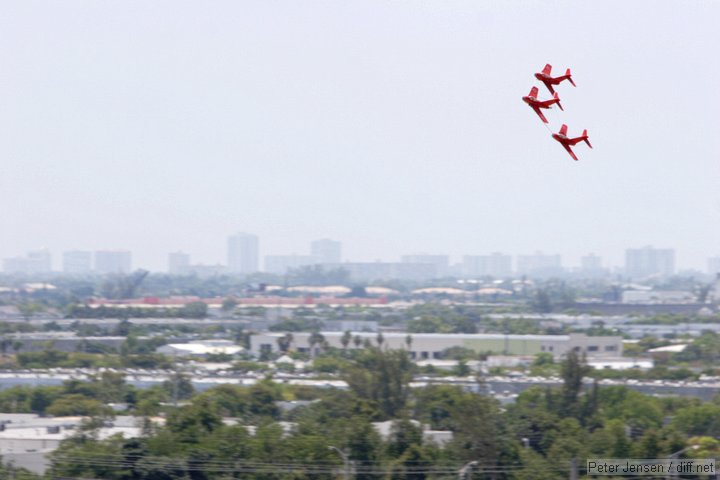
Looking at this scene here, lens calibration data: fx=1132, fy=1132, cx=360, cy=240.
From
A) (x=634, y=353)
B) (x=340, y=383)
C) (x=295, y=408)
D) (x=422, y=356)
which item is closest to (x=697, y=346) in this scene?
(x=634, y=353)

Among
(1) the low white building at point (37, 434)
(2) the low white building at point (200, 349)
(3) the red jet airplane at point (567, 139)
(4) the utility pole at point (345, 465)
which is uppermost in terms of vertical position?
(3) the red jet airplane at point (567, 139)

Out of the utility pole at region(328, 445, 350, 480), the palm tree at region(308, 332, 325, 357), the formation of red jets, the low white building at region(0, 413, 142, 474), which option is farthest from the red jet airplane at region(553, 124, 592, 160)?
the palm tree at region(308, 332, 325, 357)

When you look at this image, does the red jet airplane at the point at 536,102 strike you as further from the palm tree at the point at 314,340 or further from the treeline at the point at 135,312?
the treeline at the point at 135,312

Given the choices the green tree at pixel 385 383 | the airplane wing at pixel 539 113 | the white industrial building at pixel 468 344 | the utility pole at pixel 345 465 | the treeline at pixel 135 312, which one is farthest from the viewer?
the treeline at pixel 135 312

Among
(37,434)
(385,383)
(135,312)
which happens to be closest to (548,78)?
(37,434)

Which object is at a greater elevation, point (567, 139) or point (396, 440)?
point (567, 139)

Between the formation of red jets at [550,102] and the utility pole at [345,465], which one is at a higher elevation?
the formation of red jets at [550,102]

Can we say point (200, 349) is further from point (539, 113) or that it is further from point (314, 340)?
point (539, 113)

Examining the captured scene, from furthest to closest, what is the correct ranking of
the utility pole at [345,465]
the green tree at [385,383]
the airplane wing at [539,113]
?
the green tree at [385,383] → the utility pole at [345,465] → the airplane wing at [539,113]

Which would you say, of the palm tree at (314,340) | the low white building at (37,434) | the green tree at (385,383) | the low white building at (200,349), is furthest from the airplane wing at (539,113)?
the palm tree at (314,340)

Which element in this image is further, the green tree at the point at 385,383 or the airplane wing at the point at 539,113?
the green tree at the point at 385,383

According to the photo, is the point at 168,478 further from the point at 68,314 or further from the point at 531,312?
the point at 531,312
